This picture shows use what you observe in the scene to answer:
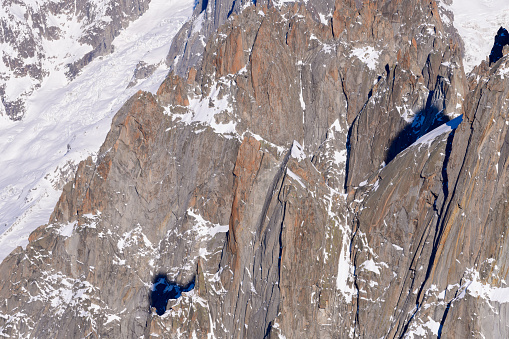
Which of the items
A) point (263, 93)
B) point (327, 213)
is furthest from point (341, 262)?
point (263, 93)

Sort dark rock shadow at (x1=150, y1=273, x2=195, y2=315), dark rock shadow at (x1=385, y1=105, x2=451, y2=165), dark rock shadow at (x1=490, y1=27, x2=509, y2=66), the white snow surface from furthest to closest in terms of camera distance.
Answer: the white snow surface
dark rock shadow at (x1=150, y1=273, x2=195, y2=315)
dark rock shadow at (x1=490, y1=27, x2=509, y2=66)
dark rock shadow at (x1=385, y1=105, x2=451, y2=165)

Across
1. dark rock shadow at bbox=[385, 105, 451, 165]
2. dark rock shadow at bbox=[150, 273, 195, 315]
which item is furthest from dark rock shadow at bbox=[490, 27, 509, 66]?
dark rock shadow at bbox=[150, 273, 195, 315]

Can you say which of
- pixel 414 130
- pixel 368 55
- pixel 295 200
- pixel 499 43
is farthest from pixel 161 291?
pixel 499 43

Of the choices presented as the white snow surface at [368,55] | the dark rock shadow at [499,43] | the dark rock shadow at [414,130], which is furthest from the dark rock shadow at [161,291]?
the dark rock shadow at [499,43]

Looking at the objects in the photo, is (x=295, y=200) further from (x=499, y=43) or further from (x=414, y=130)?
(x=499, y=43)

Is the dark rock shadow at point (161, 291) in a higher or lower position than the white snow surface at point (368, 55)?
lower

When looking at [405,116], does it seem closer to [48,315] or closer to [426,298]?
[426,298]

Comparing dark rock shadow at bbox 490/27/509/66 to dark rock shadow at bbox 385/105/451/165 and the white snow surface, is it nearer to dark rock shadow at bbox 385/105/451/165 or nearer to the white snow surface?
dark rock shadow at bbox 385/105/451/165

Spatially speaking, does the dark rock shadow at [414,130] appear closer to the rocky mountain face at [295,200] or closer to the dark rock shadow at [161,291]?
the rocky mountain face at [295,200]
